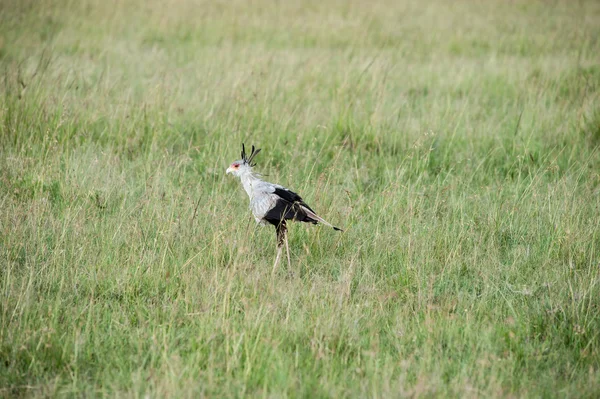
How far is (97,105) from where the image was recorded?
6.05m

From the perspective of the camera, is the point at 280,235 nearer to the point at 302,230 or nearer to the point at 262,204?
the point at 262,204

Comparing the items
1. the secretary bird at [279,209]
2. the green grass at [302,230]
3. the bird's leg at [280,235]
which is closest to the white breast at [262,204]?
the secretary bird at [279,209]

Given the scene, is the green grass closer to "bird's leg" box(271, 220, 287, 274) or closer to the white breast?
"bird's leg" box(271, 220, 287, 274)

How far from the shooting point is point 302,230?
13.8ft

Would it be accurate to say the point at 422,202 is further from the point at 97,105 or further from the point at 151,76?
the point at 151,76

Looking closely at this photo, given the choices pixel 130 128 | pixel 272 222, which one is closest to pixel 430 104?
pixel 130 128

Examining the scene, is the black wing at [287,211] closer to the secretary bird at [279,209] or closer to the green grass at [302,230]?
the secretary bird at [279,209]

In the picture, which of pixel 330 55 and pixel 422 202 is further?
pixel 330 55

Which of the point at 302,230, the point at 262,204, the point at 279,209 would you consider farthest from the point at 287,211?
the point at 302,230

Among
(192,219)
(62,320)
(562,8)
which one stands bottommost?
(62,320)

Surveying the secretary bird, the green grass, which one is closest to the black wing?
the secretary bird

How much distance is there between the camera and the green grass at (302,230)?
2859 mm

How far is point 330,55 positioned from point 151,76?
2.65 m

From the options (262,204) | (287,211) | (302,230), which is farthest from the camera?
(302,230)
